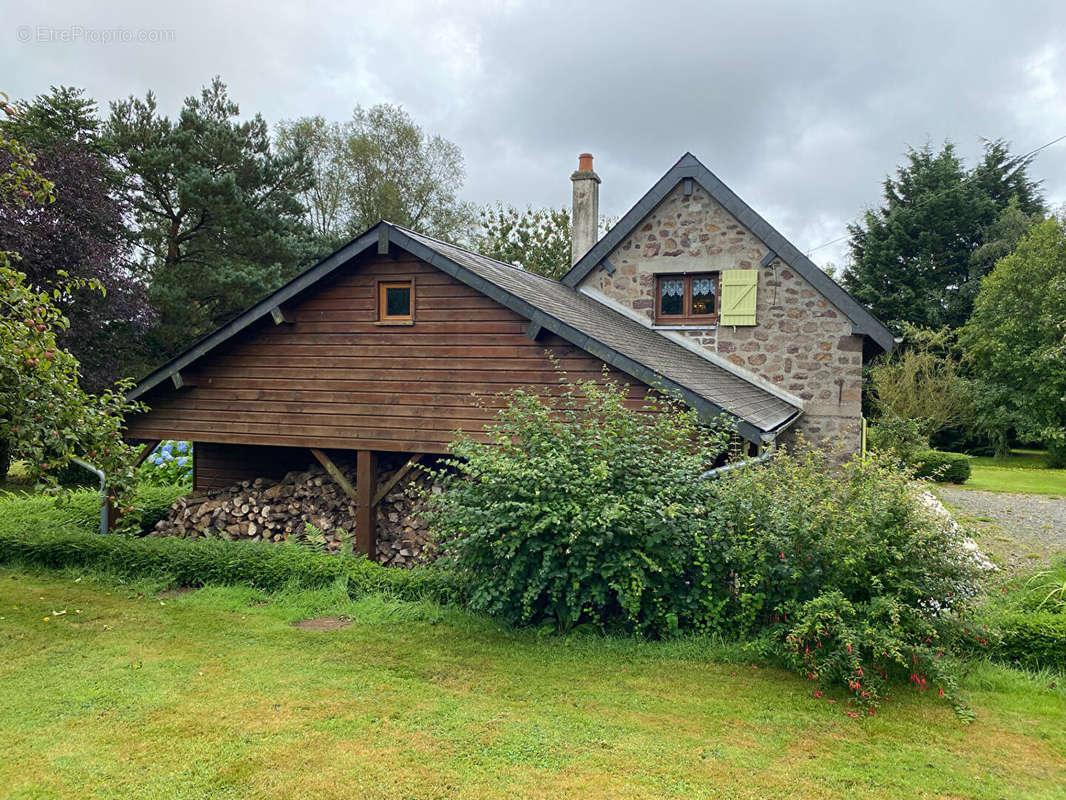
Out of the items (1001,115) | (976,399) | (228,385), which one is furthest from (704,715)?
(1001,115)

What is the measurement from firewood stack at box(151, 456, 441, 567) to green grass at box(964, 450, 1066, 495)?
16.8 meters

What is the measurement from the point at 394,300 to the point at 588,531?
5.12 m

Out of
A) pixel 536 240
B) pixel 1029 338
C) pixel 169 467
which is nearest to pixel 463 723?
pixel 169 467

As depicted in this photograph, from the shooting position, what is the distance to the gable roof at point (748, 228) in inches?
496

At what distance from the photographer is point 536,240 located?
30453 mm

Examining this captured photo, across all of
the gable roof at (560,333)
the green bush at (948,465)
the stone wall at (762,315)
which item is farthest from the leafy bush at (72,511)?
the green bush at (948,465)

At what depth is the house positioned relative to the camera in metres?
9.22

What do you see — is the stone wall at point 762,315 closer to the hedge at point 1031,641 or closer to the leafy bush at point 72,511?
the hedge at point 1031,641

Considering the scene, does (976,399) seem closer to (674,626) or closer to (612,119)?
(612,119)

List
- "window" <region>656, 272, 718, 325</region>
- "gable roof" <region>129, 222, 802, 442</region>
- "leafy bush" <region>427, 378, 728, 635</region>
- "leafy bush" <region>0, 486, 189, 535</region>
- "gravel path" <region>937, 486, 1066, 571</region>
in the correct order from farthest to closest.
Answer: "window" <region>656, 272, 718, 325</region> → "leafy bush" <region>0, 486, 189, 535</region> → "gravel path" <region>937, 486, 1066, 571</region> → "gable roof" <region>129, 222, 802, 442</region> → "leafy bush" <region>427, 378, 728, 635</region>

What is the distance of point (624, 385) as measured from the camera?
8.70 metres

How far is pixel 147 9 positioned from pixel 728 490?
15227mm

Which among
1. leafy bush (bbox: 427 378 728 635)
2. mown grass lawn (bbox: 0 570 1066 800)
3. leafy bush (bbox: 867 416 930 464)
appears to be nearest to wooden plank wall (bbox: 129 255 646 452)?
leafy bush (bbox: 427 378 728 635)

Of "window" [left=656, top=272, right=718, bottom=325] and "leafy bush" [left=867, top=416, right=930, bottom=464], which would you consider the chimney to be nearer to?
"window" [left=656, top=272, right=718, bottom=325]
